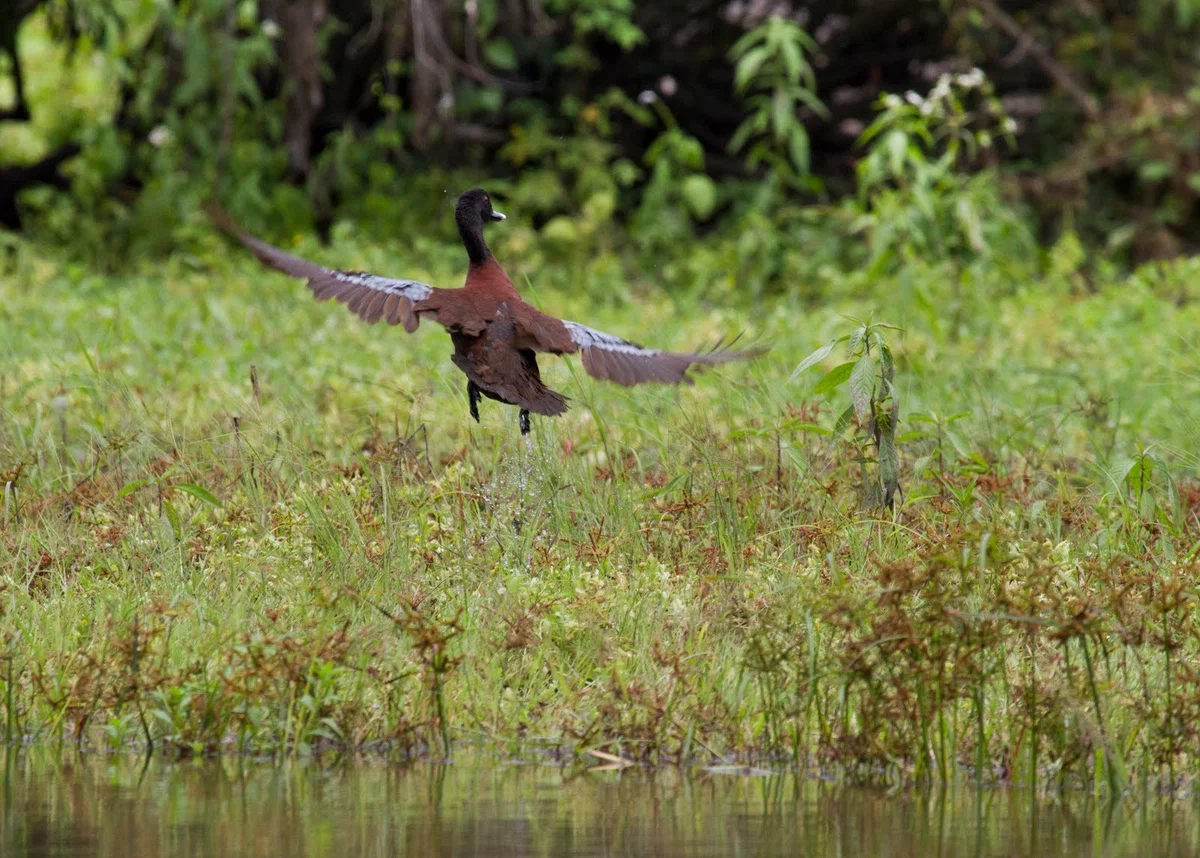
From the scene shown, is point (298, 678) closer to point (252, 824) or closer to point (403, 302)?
point (252, 824)

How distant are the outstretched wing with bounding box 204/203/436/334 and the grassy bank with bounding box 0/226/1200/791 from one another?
499mm

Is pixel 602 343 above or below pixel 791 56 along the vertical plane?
below

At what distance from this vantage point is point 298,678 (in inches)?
171

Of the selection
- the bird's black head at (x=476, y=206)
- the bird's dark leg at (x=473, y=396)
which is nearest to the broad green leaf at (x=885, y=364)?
the bird's dark leg at (x=473, y=396)

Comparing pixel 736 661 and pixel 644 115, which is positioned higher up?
pixel 644 115

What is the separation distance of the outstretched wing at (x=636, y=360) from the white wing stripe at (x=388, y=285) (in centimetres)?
52

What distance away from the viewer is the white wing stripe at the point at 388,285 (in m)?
5.89

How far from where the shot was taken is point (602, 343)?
233 inches

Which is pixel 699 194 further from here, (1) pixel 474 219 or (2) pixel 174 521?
(2) pixel 174 521

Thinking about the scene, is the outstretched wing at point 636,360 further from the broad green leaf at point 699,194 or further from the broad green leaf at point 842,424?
the broad green leaf at point 699,194

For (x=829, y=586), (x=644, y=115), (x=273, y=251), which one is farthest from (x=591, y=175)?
(x=829, y=586)

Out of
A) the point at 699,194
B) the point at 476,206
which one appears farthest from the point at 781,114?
the point at 476,206

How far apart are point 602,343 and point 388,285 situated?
75 cm

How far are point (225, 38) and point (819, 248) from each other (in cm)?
431
